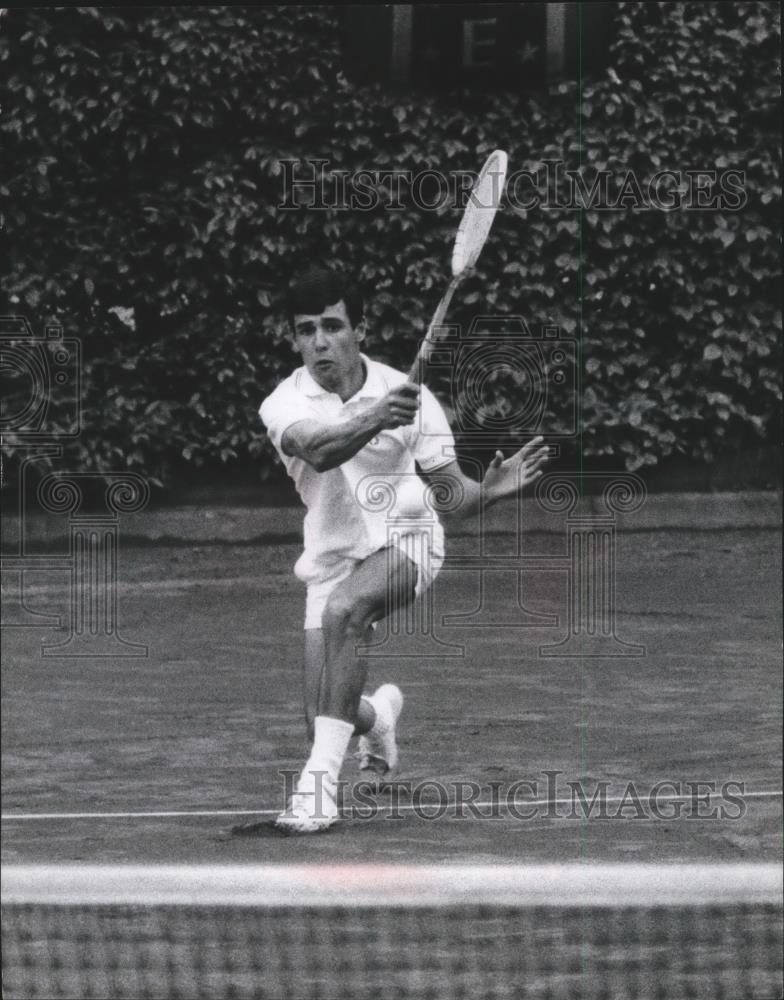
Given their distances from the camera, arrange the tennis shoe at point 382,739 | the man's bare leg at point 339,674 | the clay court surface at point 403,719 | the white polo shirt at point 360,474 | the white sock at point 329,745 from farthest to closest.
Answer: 1. the clay court surface at point 403,719
2. the tennis shoe at point 382,739
3. the white sock at point 329,745
4. the man's bare leg at point 339,674
5. the white polo shirt at point 360,474

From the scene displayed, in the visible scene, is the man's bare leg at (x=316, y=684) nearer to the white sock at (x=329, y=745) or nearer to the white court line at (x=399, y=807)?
the white sock at (x=329, y=745)

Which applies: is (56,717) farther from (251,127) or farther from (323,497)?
(323,497)

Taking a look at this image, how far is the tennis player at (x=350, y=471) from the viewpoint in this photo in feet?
11.0

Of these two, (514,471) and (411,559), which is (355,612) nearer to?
(411,559)

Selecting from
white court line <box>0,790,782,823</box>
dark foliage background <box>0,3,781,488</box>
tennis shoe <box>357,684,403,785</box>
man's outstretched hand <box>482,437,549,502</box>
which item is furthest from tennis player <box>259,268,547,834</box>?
dark foliage background <box>0,3,781,488</box>

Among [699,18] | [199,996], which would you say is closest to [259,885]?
[199,996]

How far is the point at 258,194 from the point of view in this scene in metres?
5.76

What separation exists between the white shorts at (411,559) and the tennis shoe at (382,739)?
33cm

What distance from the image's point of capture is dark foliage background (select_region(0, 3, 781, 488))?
5.12m

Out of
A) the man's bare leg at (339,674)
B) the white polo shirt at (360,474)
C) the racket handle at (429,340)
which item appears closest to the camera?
the racket handle at (429,340)

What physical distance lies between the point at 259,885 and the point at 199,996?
116 cm

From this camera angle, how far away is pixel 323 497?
11.3ft

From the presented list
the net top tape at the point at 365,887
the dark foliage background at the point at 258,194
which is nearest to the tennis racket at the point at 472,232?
the dark foliage background at the point at 258,194

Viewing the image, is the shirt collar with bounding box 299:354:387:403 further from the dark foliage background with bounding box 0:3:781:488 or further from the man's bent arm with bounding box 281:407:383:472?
the dark foliage background with bounding box 0:3:781:488
